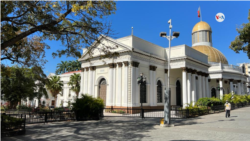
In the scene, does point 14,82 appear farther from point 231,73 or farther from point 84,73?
point 231,73

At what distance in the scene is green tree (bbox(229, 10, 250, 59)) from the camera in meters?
15.3

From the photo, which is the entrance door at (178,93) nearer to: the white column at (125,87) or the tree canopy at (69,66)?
the white column at (125,87)

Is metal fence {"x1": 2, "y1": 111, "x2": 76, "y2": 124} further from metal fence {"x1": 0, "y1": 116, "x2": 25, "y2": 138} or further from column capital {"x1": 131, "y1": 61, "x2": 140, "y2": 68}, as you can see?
column capital {"x1": 131, "y1": 61, "x2": 140, "y2": 68}

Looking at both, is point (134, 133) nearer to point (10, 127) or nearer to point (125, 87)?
point (10, 127)

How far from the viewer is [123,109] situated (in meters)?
23.0

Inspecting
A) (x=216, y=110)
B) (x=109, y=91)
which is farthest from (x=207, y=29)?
(x=109, y=91)

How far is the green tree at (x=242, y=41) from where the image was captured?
15.3 meters

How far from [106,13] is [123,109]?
46.9 ft

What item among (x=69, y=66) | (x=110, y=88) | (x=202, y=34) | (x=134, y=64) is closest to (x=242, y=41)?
(x=134, y=64)

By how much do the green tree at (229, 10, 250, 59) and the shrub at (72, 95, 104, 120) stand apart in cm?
1292

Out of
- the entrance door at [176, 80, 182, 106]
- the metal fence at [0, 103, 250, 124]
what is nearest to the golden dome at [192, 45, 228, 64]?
the entrance door at [176, 80, 182, 106]

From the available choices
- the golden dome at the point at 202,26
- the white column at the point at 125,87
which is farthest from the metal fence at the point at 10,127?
the golden dome at the point at 202,26

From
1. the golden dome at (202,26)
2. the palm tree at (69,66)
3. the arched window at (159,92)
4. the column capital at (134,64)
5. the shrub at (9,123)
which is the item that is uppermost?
the golden dome at (202,26)

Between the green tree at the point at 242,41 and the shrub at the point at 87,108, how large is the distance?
12922 millimetres
